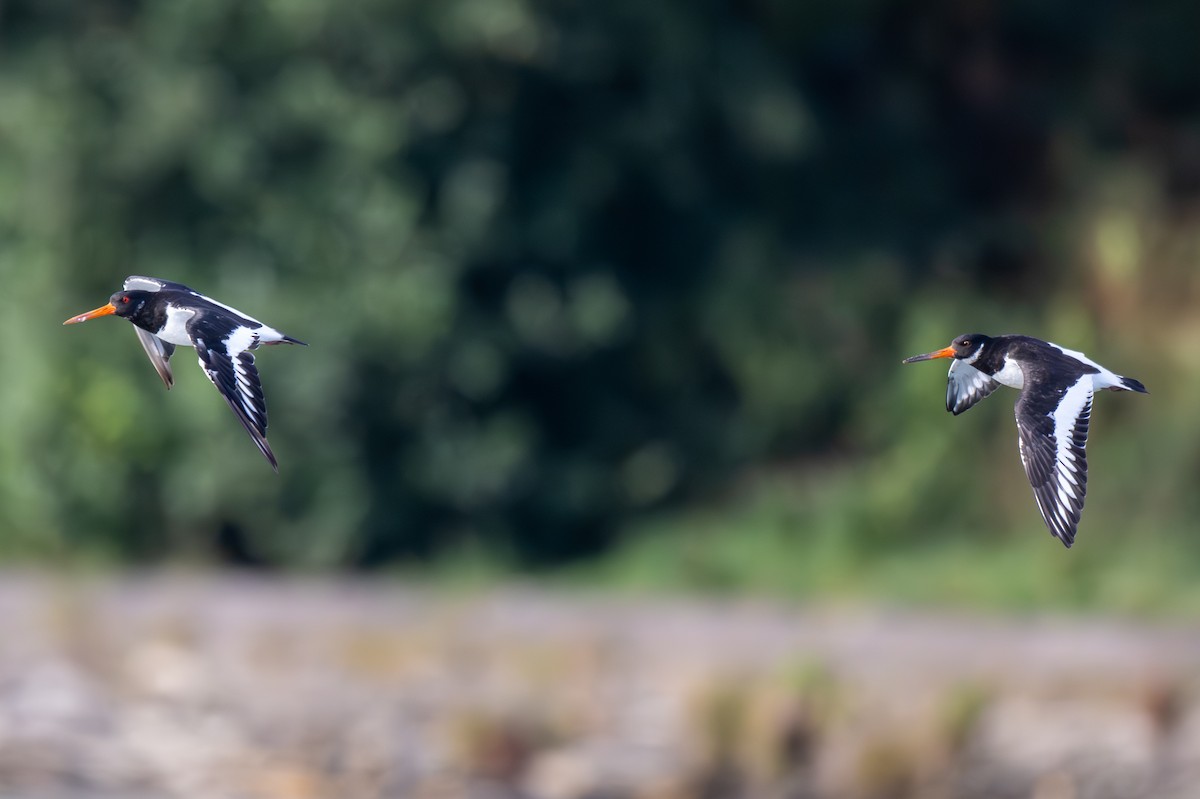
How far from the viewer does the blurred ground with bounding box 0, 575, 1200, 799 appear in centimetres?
1074

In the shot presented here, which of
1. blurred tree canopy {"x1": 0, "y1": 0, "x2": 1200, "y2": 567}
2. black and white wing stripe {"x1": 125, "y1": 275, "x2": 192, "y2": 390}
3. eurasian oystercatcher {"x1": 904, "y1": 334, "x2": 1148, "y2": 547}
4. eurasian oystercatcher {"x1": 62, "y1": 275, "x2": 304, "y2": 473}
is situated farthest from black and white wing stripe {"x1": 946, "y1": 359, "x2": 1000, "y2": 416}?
blurred tree canopy {"x1": 0, "y1": 0, "x2": 1200, "y2": 567}

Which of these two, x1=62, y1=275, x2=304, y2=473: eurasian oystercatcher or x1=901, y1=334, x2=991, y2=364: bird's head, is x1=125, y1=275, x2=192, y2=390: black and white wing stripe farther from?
x1=901, y1=334, x2=991, y2=364: bird's head

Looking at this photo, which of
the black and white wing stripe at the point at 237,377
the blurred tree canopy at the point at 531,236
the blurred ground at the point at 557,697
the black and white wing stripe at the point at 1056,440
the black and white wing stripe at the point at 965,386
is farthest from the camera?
the blurred tree canopy at the point at 531,236

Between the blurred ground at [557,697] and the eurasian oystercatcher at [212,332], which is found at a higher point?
the blurred ground at [557,697]

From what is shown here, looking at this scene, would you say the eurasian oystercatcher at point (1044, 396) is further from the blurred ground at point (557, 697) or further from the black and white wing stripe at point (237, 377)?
the blurred ground at point (557, 697)

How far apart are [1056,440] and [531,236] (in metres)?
9.93

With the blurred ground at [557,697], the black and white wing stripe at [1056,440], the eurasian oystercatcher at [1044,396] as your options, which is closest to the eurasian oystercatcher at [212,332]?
the eurasian oystercatcher at [1044,396]

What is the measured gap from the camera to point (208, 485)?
11.5 metres

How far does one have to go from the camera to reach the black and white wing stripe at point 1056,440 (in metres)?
2.05

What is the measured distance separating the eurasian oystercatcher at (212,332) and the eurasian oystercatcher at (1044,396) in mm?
728

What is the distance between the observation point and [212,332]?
2146 mm

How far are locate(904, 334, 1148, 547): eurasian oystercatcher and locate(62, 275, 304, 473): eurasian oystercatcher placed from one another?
0.73 m

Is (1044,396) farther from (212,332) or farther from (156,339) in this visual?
(156,339)

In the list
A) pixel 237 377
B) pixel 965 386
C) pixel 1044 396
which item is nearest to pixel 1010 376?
pixel 1044 396
